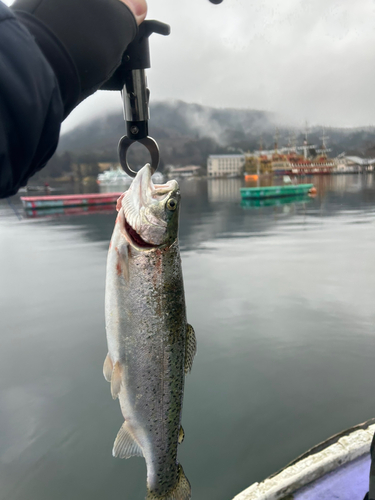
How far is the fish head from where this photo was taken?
2037mm

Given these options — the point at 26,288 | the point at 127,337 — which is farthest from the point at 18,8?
the point at 26,288

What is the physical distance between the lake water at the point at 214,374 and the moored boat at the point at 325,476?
6.47 feet

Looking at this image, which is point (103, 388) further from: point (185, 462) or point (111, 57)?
point (111, 57)

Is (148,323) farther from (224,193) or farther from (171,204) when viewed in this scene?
(224,193)

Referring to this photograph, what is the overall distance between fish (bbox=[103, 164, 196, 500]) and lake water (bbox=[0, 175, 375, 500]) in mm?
1302

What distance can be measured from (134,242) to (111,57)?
3.20 ft

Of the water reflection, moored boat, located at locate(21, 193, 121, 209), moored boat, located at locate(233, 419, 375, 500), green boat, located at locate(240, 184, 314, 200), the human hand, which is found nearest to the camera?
the human hand

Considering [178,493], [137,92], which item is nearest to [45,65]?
[137,92]

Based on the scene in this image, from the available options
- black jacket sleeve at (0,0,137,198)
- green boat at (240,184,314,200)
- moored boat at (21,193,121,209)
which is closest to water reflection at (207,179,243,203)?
green boat at (240,184,314,200)

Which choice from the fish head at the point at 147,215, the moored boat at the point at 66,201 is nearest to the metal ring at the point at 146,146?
the fish head at the point at 147,215

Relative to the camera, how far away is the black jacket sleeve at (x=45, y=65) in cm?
95

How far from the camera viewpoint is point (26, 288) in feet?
→ 52.1

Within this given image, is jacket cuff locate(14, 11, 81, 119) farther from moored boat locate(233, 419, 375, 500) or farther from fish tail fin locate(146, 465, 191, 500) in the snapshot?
moored boat locate(233, 419, 375, 500)

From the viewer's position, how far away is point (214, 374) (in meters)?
8.21
